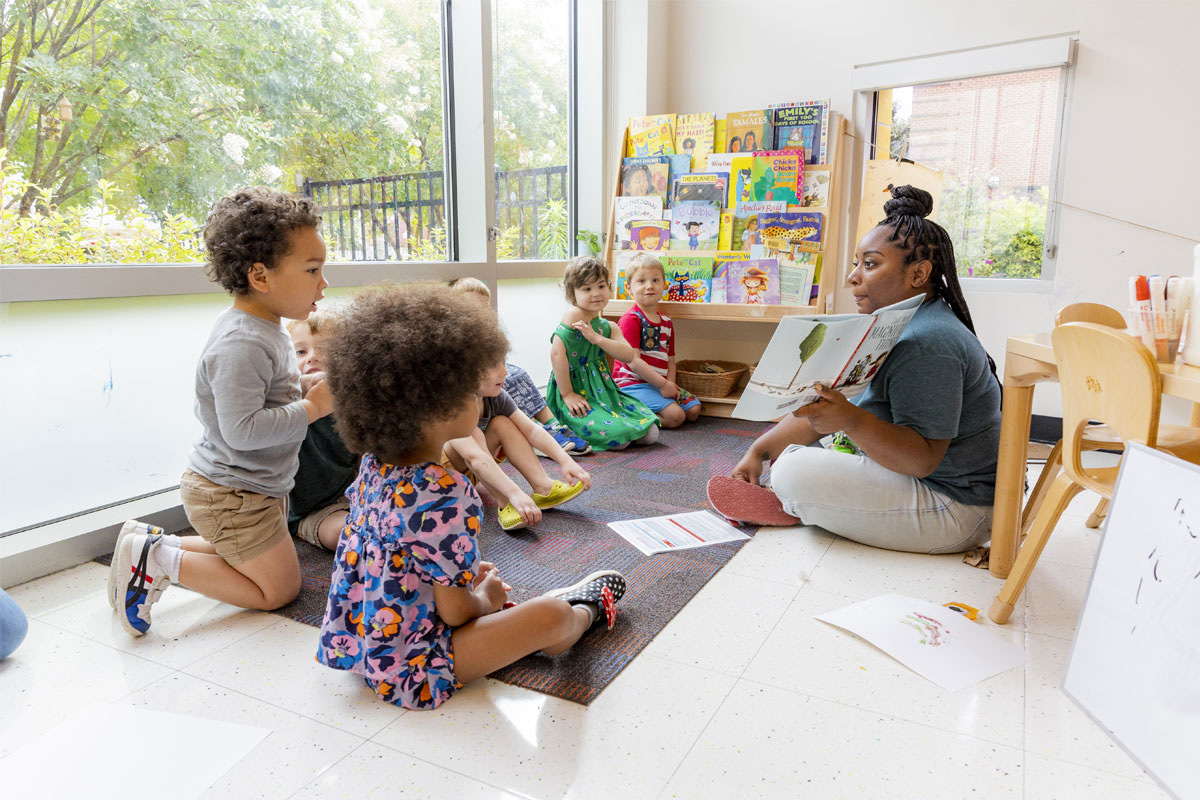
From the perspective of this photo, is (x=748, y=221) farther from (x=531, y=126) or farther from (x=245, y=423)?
(x=245, y=423)

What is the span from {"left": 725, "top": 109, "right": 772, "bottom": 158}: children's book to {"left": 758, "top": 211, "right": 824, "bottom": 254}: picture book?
38cm

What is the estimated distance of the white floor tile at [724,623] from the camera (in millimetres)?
1461

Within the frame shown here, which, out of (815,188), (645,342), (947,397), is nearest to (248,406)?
(947,397)

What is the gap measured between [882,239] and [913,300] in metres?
0.26

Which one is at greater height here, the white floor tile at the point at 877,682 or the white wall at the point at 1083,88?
the white wall at the point at 1083,88

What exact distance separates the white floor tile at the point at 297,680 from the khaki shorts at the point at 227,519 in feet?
0.63

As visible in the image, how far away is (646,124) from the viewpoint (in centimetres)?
385

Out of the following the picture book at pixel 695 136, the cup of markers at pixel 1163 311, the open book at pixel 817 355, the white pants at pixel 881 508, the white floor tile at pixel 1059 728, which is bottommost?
the white floor tile at pixel 1059 728

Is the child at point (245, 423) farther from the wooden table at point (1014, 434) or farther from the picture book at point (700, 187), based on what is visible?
the picture book at point (700, 187)

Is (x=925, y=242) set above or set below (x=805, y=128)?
below

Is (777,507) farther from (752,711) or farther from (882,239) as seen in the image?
(752,711)

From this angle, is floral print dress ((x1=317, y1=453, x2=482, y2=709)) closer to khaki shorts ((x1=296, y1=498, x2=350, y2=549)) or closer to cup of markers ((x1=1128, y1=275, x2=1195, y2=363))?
khaki shorts ((x1=296, y1=498, x2=350, y2=549))

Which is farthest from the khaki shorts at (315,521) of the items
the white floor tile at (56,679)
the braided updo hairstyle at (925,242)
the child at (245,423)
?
the braided updo hairstyle at (925,242)

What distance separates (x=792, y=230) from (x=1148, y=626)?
9.15 feet
